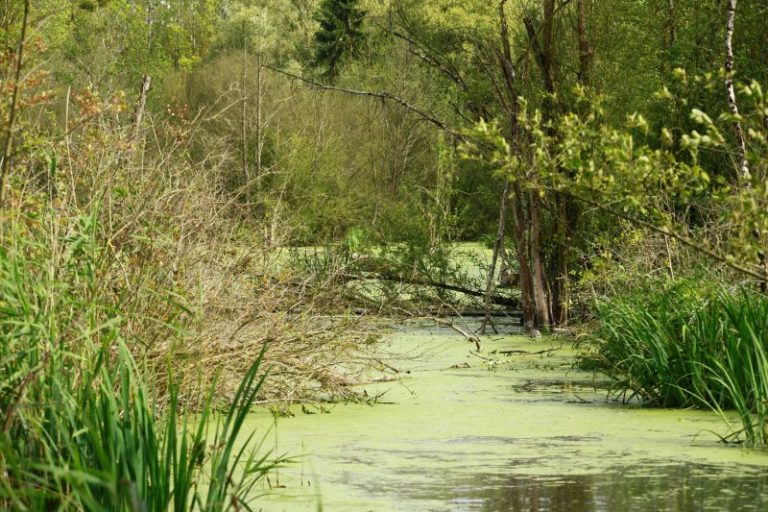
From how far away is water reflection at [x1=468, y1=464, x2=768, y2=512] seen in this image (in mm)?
6484

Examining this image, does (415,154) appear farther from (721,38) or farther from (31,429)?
(31,429)

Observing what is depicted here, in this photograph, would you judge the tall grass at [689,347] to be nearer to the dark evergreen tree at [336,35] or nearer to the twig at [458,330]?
the twig at [458,330]

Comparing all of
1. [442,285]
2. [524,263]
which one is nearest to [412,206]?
[442,285]

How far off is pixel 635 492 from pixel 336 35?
42.9m

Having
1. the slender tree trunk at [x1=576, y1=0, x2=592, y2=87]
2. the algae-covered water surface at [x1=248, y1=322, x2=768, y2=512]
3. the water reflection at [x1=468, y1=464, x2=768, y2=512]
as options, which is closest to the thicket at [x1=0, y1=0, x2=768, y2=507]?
the slender tree trunk at [x1=576, y1=0, x2=592, y2=87]

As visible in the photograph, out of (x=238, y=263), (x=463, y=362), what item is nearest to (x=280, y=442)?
(x=238, y=263)

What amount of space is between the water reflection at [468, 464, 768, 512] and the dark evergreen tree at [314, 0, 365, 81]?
4164 centimetres

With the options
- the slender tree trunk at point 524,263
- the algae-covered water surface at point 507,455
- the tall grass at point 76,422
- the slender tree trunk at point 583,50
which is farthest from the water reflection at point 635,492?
the slender tree trunk at point 583,50

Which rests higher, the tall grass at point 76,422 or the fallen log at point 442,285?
the fallen log at point 442,285

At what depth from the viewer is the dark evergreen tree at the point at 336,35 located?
48.8 m

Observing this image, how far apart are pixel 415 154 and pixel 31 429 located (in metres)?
30.5

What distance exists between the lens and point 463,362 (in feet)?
42.8

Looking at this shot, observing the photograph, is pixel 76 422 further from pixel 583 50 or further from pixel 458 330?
pixel 583 50

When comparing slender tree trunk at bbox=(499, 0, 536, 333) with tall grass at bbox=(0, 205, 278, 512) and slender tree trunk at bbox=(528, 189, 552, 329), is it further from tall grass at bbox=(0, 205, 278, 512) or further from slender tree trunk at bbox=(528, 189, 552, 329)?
tall grass at bbox=(0, 205, 278, 512)
